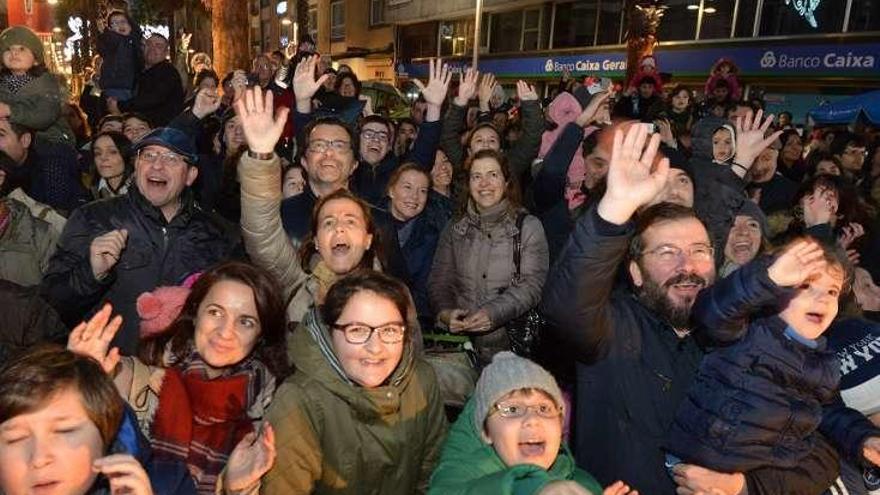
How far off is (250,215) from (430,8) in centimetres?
3660

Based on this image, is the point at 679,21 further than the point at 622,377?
Yes

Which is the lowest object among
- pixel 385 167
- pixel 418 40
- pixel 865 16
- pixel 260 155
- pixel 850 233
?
pixel 850 233

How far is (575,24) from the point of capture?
2902 centimetres

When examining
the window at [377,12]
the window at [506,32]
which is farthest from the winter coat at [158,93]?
the window at [377,12]

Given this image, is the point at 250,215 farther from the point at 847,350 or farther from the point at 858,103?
the point at 858,103

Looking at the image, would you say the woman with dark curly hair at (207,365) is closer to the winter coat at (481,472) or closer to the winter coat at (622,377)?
the winter coat at (481,472)

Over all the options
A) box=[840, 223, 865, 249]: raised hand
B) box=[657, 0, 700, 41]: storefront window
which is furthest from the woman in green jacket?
box=[657, 0, 700, 41]: storefront window

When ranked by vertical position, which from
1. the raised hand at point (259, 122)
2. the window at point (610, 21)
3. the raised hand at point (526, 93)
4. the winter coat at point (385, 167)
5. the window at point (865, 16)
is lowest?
the winter coat at point (385, 167)

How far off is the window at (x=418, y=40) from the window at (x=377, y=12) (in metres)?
2.94

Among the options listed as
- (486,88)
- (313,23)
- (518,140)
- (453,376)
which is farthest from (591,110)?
(313,23)

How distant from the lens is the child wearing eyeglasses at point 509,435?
232 cm

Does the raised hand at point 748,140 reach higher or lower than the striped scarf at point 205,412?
higher

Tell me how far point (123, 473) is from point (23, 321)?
4.88ft

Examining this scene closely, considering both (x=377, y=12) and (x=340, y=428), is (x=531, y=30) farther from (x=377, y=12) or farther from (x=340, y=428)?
(x=340, y=428)
